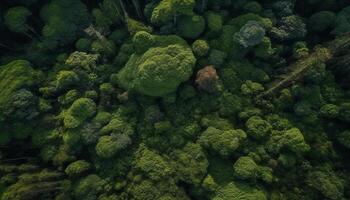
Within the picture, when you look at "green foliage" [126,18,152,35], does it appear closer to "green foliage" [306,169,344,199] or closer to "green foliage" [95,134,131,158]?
"green foliage" [95,134,131,158]

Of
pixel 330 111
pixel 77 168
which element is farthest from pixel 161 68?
pixel 330 111

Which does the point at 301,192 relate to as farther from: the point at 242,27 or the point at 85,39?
the point at 85,39

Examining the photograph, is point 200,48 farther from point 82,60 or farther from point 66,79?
point 66,79

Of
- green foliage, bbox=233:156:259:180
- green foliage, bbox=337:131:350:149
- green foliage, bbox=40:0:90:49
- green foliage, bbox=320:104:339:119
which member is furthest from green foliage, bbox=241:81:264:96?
green foliage, bbox=40:0:90:49

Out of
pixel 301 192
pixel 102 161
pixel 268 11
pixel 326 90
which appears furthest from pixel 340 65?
pixel 102 161

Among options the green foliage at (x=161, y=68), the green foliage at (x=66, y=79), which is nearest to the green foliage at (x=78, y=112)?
the green foliage at (x=66, y=79)
